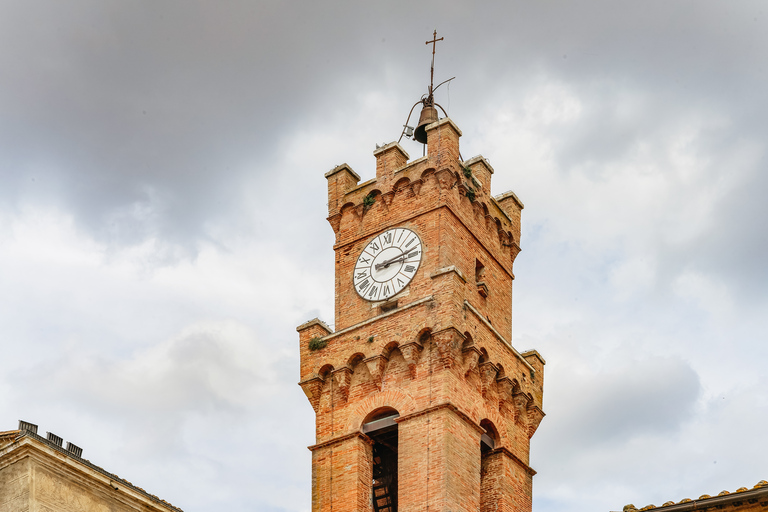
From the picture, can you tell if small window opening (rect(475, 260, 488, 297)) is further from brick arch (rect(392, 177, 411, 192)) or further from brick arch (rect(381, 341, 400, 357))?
brick arch (rect(381, 341, 400, 357))

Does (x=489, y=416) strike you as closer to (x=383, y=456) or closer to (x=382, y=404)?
(x=382, y=404)

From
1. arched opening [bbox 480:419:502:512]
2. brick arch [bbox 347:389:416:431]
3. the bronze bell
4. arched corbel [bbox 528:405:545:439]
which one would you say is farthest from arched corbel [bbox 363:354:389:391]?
the bronze bell

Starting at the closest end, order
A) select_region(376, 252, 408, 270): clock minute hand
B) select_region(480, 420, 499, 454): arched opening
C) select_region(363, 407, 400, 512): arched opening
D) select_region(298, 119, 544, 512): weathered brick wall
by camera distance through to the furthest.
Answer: select_region(298, 119, 544, 512): weathered brick wall → select_region(363, 407, 400, 512): arched opening → select_region(480, 420, 499, 454): arched opening → select_region(376, 252, 408, 270): clock minute hand

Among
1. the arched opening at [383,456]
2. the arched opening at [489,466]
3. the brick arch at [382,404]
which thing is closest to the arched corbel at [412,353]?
the brick arch at [382,404]

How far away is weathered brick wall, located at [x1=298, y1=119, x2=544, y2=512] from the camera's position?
1495 inches

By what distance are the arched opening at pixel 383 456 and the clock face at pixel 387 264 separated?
12.8ft

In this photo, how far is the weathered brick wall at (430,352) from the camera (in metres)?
38.0

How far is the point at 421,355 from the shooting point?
3922 centimetres

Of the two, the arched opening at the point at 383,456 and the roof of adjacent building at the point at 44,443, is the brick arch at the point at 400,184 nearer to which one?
the arched opening at the point at 383,456

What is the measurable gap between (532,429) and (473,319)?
4631mm

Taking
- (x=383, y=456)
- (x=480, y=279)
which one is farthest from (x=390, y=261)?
(x=383, y=456)

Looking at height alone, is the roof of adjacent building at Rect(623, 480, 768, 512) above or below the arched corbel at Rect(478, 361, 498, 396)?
below

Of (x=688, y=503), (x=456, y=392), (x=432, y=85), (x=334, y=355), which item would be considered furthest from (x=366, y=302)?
(x=688, y=503)

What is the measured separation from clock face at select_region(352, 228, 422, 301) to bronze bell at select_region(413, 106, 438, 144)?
18.3ft
